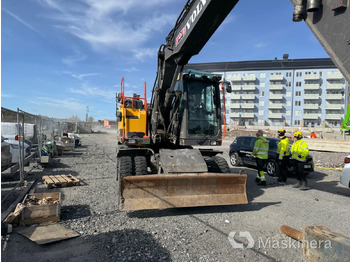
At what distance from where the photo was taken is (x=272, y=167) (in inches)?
405

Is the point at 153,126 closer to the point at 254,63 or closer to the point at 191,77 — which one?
the point at 191,77

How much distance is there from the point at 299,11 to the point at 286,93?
79099mm

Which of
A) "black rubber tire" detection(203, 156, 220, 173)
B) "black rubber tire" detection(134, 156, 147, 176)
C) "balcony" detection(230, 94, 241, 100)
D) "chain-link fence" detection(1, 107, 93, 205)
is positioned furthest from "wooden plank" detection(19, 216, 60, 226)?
"balcony" detection(230, 94, 241, 100)

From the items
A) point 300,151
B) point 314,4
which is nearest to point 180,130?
point 300,151

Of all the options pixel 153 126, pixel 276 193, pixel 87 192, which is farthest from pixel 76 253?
pixel 276 193

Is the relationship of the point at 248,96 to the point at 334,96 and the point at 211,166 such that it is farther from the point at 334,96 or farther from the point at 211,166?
the point at 211,166

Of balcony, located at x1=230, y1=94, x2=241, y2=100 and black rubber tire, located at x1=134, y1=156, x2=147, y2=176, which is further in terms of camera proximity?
balcony, located at x1=230, y1=94, x2=241, y2=100

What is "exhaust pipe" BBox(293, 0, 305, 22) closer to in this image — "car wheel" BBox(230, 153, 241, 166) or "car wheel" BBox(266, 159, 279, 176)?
"car wheel" BBox(266, 159, 279, 176)

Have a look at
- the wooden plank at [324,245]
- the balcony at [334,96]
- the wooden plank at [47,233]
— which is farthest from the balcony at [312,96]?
the wooden plank at [47,233]

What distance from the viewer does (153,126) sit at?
7164mm

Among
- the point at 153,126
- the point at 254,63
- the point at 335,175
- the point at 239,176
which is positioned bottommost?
the point at 335,175

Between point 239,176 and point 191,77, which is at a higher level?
point 191,77

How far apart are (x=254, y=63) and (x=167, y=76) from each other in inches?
3169

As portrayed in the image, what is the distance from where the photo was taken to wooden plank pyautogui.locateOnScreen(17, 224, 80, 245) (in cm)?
400
